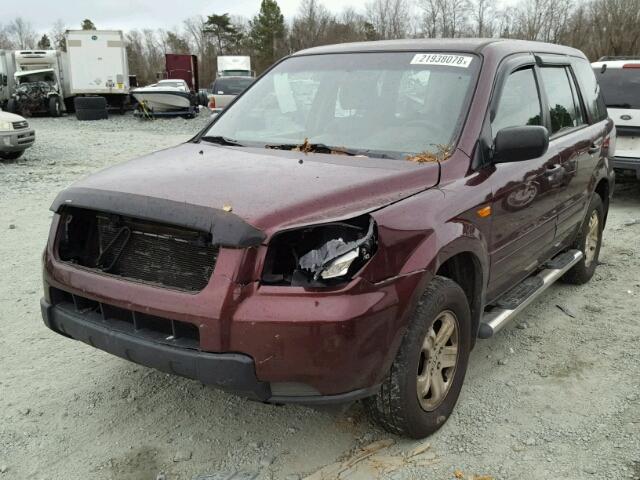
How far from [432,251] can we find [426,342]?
466 mm

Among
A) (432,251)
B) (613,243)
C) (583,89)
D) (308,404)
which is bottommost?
(613,243)

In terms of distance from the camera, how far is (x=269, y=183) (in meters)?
2.89

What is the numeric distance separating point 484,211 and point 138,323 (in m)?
1.86

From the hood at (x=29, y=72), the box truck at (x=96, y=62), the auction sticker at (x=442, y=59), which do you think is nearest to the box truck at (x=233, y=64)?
the box truck at (x=96, y=62)

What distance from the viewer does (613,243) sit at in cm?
678

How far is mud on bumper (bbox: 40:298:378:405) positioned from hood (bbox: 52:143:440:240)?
570 mm

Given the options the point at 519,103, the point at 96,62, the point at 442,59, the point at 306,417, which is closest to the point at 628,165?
the point at 519,103

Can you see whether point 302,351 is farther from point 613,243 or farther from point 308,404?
point 613,243

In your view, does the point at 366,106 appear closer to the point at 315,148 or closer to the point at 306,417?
the point at 315,148

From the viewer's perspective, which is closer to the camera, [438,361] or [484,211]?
[438,361]

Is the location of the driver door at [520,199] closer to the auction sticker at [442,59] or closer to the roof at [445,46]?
the roof at [445,46]

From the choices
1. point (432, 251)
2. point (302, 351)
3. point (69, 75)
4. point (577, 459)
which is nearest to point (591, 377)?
point (577, 459)

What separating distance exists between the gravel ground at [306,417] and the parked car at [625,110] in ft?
12.9

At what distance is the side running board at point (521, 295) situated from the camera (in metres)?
3.60
